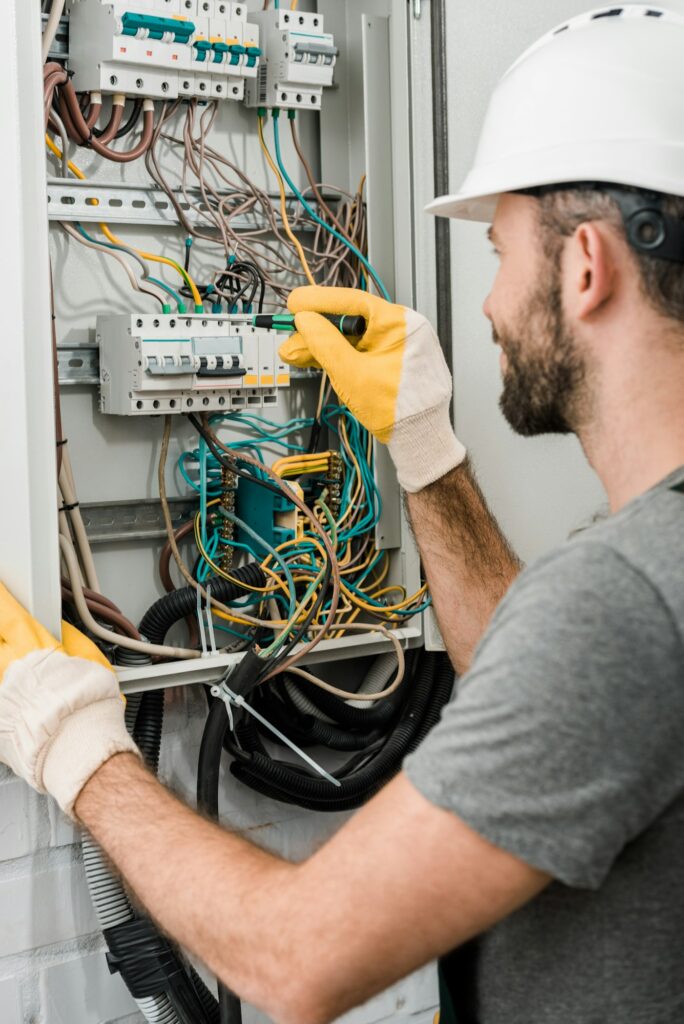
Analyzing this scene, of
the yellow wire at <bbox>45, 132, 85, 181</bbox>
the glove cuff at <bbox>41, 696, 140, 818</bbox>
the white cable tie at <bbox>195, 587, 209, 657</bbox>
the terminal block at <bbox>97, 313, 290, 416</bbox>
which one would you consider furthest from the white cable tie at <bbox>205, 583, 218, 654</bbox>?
the yellow wire at <bbox>45, 132, 85, 181</bbox>

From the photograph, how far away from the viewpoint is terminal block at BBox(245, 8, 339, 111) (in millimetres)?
1661

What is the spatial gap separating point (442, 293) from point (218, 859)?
981 millimetres

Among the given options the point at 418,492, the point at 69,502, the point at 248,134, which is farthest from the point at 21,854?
the point at 248,134

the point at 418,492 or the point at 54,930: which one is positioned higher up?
the point at 418,492

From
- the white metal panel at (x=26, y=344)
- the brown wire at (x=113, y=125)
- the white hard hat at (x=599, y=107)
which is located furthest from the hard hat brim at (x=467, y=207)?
the brown wire at (x=113, y=125)

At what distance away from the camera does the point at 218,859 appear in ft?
3.04

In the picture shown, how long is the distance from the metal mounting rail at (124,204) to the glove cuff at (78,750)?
78 centimetres

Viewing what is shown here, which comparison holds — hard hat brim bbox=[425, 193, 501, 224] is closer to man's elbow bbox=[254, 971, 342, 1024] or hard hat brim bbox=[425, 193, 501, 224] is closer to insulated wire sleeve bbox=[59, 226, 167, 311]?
insulated wire sleeve bbox=[59, 226, 167, 311]

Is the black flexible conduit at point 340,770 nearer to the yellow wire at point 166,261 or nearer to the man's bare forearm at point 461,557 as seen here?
the man's bare forearm at point 461,557

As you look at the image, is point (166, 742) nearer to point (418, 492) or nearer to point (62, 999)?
point (62, 999)

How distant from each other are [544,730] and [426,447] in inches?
32.8

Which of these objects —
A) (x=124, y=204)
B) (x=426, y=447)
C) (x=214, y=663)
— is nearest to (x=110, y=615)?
(x=214, y=663)

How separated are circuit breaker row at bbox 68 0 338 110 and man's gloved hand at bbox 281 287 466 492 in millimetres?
414

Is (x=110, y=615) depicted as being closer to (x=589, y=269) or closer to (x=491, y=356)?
(x=491, y=356)
